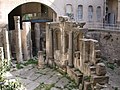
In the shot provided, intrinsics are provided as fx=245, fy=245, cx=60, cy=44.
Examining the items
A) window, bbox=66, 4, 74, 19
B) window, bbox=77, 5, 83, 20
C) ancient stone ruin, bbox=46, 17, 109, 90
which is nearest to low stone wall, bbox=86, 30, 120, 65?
window, bbox=77, 5, 83, 20

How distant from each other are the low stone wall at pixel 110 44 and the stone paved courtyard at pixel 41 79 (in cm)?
630

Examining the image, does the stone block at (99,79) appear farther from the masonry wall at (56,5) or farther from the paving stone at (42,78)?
the masonry wall at (56,5)

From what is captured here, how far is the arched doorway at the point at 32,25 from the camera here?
858 inches

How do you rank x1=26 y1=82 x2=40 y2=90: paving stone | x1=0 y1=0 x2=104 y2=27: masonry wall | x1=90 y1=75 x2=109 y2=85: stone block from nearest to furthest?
1. x1=90 y1=75 x2=109 y2=85: stone block
2. x1=26 y1=82 x2=40 y2=90: paving stone
3. x1=0 y1=0 x2=104 y2=27: masonry wall

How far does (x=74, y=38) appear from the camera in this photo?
672 inches

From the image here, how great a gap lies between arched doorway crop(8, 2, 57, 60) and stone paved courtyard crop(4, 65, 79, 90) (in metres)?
2.90

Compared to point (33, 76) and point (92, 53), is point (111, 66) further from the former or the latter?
point (33, 76)

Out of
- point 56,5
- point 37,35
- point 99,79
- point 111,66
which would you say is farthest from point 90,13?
point 99,79

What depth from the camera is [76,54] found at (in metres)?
16.8

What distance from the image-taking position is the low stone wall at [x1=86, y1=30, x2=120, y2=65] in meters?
22.0

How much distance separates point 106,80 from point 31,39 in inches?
474

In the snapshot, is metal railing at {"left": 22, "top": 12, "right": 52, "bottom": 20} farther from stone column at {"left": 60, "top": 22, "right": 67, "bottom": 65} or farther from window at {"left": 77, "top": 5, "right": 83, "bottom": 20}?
stone column at {"left": 60, "top": 22, "right": 67, "bottom": 65}

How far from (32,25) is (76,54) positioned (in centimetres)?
1088

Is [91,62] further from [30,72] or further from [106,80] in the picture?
[30,72]
